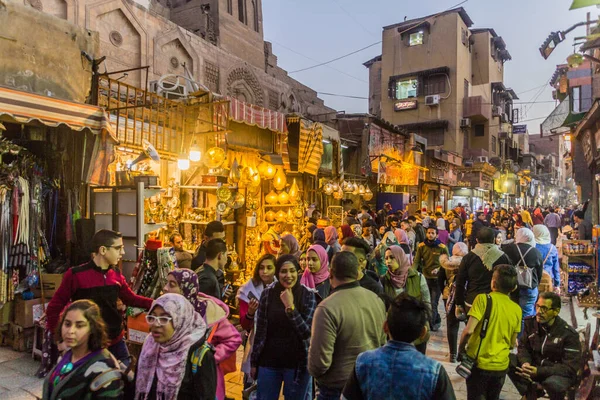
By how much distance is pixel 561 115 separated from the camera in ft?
51.8

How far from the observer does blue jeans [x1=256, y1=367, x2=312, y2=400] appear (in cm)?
324

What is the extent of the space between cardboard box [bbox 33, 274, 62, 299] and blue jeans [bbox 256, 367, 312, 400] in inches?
157

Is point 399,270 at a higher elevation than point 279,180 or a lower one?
lower

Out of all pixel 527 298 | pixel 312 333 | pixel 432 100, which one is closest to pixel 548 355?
pixel 527 298

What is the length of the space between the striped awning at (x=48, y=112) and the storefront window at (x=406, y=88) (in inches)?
1231

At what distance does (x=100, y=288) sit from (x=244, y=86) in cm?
2017

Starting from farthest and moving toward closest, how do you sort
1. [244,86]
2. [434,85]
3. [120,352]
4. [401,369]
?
[434,85], [244,86], [120,352], [401,369]

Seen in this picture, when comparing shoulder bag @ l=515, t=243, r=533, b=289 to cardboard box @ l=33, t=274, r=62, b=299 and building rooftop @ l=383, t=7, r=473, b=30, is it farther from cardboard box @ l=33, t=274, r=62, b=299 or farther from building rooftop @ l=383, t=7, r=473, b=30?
building rooftop @ l=383, t=7, r=473, b=30

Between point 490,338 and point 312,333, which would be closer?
point 312,333

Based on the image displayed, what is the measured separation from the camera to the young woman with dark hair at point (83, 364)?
7.55 feet

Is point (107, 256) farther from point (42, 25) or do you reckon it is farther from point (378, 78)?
point (378, 78)

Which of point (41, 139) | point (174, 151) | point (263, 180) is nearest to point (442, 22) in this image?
point (263, 180)

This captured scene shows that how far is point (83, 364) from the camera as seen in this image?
2.37 meters

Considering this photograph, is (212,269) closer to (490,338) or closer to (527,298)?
(490,338)
